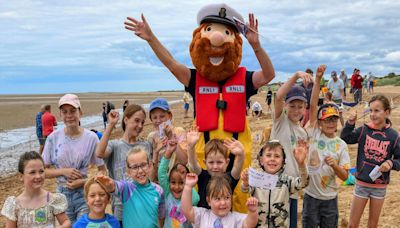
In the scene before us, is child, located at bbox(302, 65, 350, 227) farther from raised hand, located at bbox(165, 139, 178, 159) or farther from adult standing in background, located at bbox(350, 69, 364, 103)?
adult standing in background, located at bbox(350, 69, 364, 103)

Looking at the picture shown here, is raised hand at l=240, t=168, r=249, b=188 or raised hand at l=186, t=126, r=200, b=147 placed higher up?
raised hand at l=186, t=126, r=200, b=147

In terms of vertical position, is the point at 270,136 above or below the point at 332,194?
above

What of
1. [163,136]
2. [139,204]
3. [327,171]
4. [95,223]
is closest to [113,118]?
[163,136]

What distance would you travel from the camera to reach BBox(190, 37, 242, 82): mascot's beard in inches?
163

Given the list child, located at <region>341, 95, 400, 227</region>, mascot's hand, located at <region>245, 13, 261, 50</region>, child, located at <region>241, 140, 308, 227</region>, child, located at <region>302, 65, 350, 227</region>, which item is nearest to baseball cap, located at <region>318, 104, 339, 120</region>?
child, located at <region>302, 65, 350, 227</region>

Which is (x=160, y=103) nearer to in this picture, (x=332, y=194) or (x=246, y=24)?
(x=246, y=24)

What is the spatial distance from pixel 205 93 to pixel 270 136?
0.86 meters

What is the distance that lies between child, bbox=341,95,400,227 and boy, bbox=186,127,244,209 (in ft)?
5.25

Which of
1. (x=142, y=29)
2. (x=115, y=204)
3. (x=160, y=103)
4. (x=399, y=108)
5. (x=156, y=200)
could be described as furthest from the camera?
(x=399, y=108)

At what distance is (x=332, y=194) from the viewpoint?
430 cm

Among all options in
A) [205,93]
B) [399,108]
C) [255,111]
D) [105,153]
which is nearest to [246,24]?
[205,93]

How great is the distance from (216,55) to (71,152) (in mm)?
1756

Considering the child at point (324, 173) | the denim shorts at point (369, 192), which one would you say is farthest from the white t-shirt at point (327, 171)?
the denim shorts at point (369, 192)

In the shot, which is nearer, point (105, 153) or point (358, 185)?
point (105, 153)
